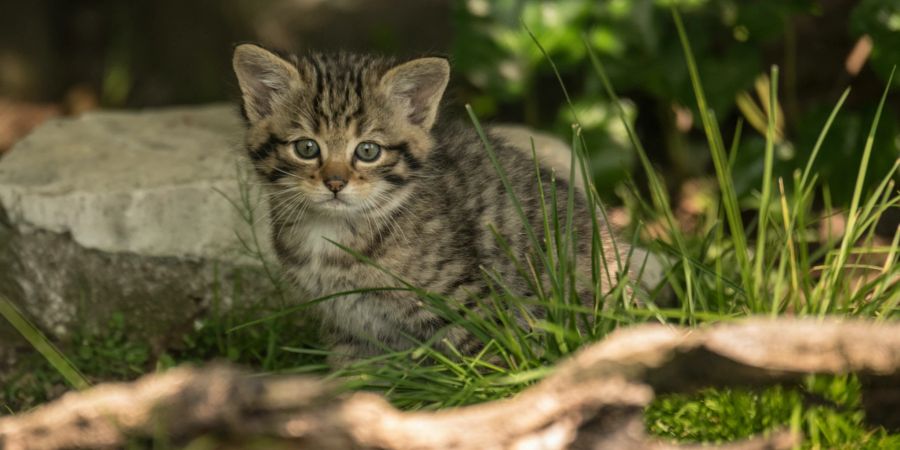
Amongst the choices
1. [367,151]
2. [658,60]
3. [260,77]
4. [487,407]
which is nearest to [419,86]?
[367,151]

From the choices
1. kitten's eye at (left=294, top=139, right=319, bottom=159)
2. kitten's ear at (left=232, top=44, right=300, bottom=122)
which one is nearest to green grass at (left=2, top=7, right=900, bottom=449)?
kitten's eye at (left=294, top=139, right=319, bottom=159)

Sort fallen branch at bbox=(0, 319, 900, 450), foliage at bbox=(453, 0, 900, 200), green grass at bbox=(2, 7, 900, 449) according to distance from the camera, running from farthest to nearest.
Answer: foliage at bbox=(453, 0, 900, 200) < green grass at bbox=(2, 7, 900, 449) < fallen branch at bbox=(0, 319, 900, 450)

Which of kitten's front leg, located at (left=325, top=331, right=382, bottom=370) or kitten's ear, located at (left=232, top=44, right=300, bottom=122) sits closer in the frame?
kitten's ear, located at (left=232, top=44, right=300, bottom=122)

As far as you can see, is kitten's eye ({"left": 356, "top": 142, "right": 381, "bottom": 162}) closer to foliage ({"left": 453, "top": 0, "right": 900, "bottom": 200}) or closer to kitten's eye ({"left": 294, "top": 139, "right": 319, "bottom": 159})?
kitten's eye ({"left": 294, "top": 139, "right": 319, "bottom": 159})

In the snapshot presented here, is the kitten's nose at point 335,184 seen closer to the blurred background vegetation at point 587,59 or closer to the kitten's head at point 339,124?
the kitten's head at point 339,124

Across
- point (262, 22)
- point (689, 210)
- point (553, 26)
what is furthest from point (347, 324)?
point (262, 22)

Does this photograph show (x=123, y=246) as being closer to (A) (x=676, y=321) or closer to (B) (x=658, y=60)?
(A) (x=676, y=321)

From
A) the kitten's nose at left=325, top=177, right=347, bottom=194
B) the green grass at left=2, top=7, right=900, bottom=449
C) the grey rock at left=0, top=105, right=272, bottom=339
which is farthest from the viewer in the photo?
the grey rock at left=0, top=105, right=272, bottom=339
